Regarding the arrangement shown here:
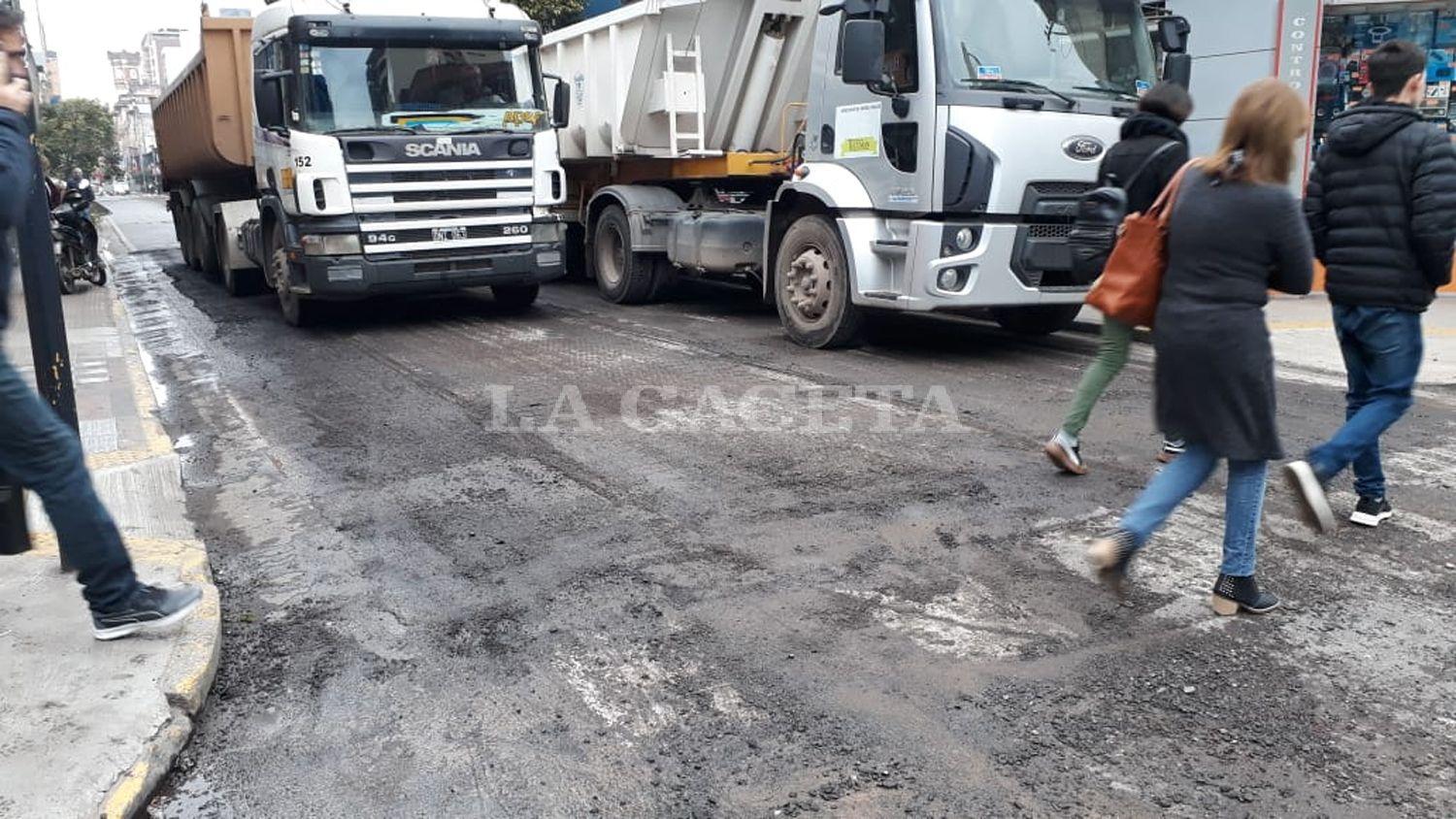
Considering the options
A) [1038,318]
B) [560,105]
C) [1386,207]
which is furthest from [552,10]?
[1386,207]

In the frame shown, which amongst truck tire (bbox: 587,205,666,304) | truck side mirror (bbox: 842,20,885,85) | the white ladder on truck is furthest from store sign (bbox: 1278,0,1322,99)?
truck tire (bbox: 587,205,666,304)

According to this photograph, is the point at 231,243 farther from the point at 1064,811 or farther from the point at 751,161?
the point at 1064,811

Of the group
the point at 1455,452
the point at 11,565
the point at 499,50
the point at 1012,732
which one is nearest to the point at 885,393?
the point at 1455,452

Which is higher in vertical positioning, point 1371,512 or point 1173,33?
point 1173,33

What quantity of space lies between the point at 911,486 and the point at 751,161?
22.0 ft

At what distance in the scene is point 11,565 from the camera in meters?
4.29

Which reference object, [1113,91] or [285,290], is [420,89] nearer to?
[285,290]

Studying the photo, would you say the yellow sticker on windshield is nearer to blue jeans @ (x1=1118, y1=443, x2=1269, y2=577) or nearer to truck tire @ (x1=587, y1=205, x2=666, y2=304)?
truck tire @ (x1=587, y1=205, x2=666, y2=304)

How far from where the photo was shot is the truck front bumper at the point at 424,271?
33.6 feet

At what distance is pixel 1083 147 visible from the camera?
811cm

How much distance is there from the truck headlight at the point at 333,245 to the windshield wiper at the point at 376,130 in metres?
0.90

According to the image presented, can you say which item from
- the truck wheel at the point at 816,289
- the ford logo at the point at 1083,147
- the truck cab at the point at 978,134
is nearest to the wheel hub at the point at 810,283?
the truck wheel at the point at 816,289

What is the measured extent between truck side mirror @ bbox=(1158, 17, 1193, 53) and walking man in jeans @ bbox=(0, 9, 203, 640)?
24.9 feet

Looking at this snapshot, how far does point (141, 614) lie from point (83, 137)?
90140 millimetres
